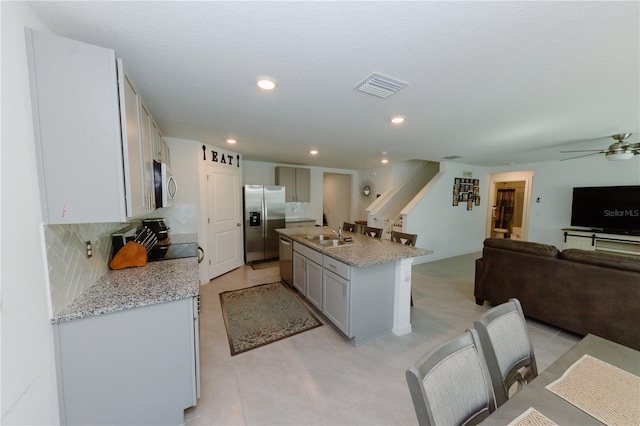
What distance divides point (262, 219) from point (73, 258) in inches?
143

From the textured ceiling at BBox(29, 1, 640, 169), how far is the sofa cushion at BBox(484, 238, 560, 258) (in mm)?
1396

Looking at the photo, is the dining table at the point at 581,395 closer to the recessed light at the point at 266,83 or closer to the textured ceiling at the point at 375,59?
the textured ceiling at the point at 375,59

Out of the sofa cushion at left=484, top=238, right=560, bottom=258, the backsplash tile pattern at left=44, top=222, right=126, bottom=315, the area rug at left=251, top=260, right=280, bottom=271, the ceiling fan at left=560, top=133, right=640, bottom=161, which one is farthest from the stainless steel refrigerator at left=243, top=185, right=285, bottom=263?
the ceiling fan at left=560, top=133, right=640, bottom=161

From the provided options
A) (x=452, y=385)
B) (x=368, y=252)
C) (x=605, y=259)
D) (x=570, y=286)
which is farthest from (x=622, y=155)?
(x=452, y=385)

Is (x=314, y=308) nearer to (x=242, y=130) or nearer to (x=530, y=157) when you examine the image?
(x=242, y=130)

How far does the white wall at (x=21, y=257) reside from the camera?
2.87 feet

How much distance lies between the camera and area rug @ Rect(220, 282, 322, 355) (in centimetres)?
236

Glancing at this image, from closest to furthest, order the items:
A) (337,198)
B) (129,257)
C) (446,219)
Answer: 1. (129,257)
2. (446,219)
3. (337,198)

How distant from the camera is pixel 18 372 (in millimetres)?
904

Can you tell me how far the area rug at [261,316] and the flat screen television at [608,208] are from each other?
5.74 m

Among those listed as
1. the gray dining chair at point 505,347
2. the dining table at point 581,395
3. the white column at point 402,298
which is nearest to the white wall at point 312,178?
the white column at point 402,298

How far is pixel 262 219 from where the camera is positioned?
4.96 meters

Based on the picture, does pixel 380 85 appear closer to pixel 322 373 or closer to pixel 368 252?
pixel 368 252

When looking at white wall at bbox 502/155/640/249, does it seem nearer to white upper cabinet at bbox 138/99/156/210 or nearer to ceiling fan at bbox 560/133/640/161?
ceiling fan at bbox 560/133/640/161
